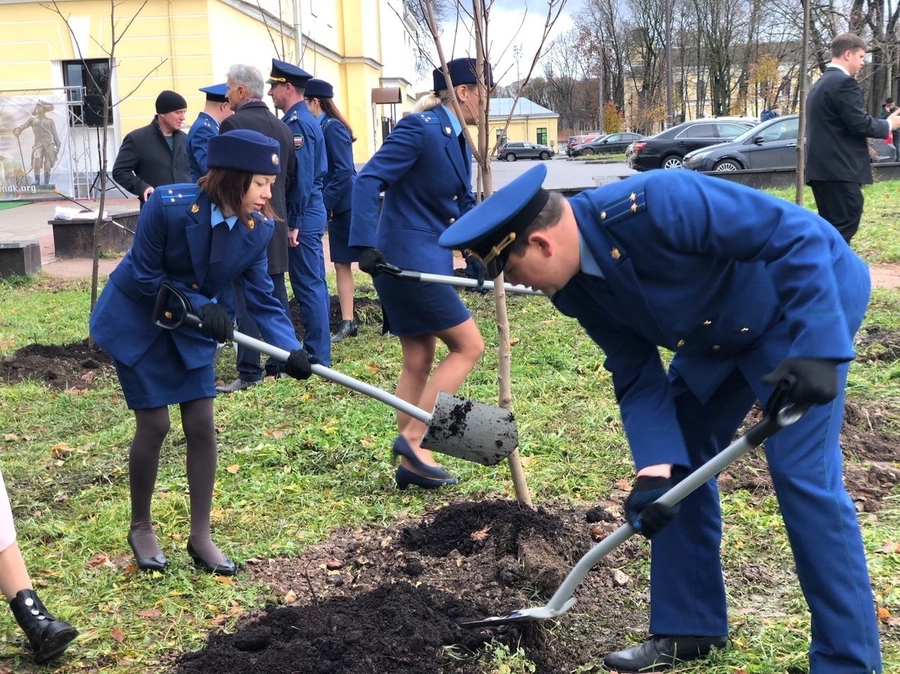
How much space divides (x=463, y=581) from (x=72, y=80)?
800 inches

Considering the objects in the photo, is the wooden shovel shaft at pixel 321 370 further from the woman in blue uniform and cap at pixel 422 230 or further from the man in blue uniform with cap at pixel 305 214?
the man in blue uniform with cap at pixel 305 214

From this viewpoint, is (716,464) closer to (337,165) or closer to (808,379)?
(808,379)

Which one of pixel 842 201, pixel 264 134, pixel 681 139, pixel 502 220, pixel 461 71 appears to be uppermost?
pixel 681 139

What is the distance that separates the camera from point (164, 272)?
3.48 metres

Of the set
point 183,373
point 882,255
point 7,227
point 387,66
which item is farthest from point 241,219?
point 387,66

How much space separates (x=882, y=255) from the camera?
9.98 m

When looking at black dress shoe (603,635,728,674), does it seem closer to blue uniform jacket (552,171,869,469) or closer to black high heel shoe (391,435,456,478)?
blue uniform jacket (552,171,869,469)

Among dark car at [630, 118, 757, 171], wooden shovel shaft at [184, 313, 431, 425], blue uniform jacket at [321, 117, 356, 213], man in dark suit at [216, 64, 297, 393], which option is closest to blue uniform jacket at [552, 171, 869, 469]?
wooden shovel shaft at [184, 313, 431, 425]

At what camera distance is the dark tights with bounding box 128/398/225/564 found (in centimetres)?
354

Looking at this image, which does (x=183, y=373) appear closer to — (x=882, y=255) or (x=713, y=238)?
(x=713, y=238)

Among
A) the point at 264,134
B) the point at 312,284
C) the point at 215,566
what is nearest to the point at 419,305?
the point at 215,566

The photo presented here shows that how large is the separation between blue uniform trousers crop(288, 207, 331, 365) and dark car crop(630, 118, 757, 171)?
20183 millimetres

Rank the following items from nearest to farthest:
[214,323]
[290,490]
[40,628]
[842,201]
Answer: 1. [40,628]
2. [214,323]
3. [290,490]
4. [842,201]

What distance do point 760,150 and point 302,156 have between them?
15.0 m
